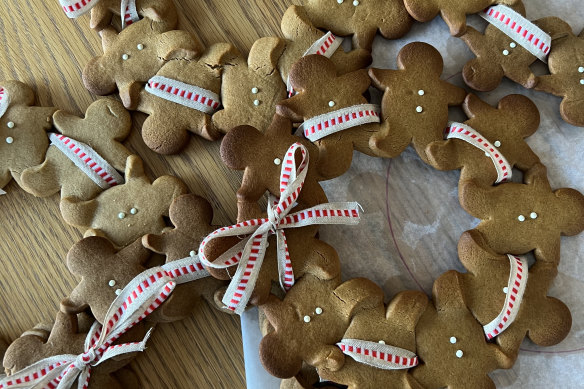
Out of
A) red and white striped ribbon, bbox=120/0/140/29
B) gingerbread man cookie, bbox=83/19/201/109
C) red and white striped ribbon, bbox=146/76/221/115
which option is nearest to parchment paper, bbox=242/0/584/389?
red and white striped ribbon, bbox=146/76/221/115

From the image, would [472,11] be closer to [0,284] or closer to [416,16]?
[416,16]

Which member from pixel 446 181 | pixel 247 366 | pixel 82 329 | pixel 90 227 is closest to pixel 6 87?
pixel 90 227

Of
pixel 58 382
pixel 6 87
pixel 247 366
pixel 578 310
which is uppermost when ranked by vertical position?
pixel 6 87

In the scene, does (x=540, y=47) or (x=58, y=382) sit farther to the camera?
(x=540, y=47)

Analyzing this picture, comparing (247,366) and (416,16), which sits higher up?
(416,16)

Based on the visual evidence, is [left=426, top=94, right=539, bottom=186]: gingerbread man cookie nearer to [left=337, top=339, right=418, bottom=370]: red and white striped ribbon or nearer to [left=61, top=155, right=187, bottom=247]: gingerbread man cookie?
[left=337, top=339, right=418, bottom=370]: red and white striped ribbon

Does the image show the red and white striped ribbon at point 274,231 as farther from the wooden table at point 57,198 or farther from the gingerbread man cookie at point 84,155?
the gingerbread man cookie at point 84,155

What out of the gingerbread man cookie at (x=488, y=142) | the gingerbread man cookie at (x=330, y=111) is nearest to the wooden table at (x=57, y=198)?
the gingerbread man cookie at (x=330, y=111)
